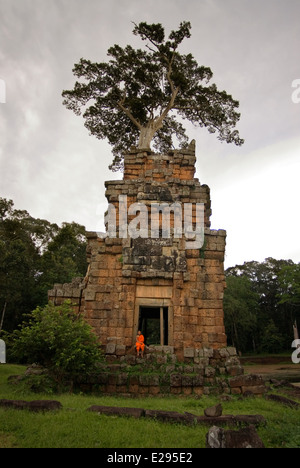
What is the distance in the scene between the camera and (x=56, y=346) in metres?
7.39

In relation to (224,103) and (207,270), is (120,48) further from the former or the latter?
(207,270)

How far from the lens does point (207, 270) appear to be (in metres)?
10.9

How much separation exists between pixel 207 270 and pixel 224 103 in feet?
36.3

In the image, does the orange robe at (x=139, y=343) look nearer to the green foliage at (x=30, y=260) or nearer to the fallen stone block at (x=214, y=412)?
the fallen stone block at (x=214, y=412)

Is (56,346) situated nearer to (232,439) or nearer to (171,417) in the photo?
(171,417)

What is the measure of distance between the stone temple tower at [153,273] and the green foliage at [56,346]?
5.56 ft

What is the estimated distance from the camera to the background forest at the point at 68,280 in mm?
25734

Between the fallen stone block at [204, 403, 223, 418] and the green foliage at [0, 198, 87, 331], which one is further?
the green foliage at [0, 198, 87, 331]

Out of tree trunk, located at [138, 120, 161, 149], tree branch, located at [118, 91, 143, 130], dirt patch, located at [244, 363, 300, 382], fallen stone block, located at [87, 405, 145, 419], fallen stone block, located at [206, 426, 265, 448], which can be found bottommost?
dirt patch, located at [244, 363, 300, 382]

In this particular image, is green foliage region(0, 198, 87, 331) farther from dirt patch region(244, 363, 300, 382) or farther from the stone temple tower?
dirt patch region(244, 363, 300, 382)

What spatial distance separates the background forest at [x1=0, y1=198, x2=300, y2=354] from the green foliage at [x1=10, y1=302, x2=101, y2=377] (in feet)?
58.9

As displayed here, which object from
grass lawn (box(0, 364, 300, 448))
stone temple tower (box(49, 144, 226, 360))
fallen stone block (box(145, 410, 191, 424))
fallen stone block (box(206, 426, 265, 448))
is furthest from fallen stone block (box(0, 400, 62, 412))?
stone temple tower (box(49, 144, 226, 360))

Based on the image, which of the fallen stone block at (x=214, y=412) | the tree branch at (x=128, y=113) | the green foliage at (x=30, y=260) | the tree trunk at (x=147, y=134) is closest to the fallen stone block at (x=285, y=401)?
the fallen stone block at (x=214, y=412)

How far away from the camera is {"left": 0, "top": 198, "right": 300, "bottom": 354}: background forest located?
25.7m
